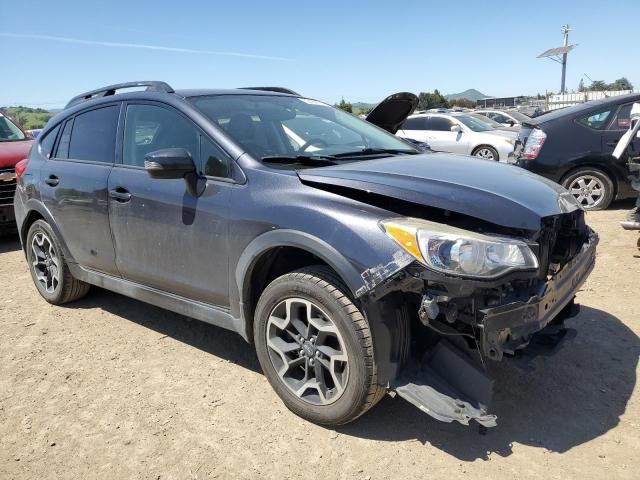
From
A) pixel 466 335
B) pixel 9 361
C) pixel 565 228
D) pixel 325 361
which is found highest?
pixel 565 228

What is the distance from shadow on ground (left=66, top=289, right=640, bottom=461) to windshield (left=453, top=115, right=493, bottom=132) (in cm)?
991

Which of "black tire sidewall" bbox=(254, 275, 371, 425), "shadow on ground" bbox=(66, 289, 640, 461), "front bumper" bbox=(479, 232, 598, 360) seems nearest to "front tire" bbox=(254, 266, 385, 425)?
A: "black tire sidewall" bbox=(254, 275, 371, 425)

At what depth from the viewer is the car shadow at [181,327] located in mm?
3723

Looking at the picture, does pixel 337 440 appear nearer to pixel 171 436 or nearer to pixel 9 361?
pixel 171 436

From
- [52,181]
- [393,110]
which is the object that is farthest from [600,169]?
[52,181]

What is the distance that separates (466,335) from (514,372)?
1103mm

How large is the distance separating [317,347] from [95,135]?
2576 mm

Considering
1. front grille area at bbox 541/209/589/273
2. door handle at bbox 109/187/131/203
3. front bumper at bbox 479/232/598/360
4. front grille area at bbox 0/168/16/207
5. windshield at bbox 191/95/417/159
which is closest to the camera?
front bumper at bbox 479/232/598/360

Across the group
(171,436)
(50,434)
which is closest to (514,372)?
(171,436)

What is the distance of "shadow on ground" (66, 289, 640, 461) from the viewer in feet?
8.80

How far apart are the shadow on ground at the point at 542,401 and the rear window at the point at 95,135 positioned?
152 centimetres

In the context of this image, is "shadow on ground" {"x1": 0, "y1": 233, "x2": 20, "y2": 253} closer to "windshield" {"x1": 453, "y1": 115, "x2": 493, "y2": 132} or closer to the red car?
the red car

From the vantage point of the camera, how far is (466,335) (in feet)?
7.88

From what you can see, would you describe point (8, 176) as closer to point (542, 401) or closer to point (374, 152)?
point (374, 152)
